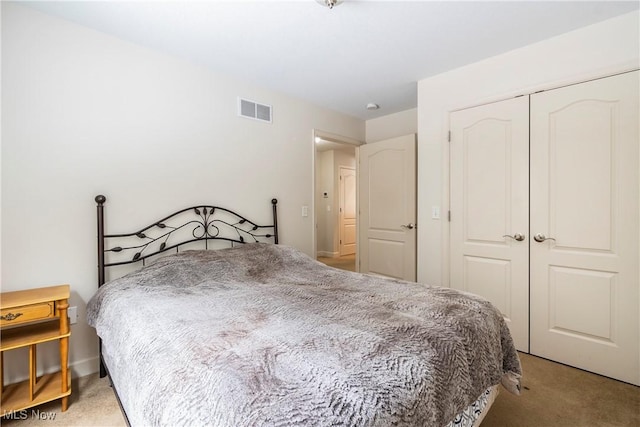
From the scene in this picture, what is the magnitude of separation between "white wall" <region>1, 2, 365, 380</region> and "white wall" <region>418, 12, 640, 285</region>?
1.80 metres

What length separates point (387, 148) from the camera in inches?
149

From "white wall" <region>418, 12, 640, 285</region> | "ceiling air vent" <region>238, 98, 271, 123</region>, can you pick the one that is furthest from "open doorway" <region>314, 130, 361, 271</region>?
"white wall" <region>418, 12, 640, 285</region>

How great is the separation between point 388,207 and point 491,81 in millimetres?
1700

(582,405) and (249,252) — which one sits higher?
(249,252)

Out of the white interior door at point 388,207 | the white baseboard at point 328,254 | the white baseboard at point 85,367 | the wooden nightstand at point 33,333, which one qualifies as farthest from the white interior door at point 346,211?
the wooden nightstand at point 33,333

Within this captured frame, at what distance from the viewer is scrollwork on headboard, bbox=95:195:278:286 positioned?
2.21m

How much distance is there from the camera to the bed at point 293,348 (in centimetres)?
83

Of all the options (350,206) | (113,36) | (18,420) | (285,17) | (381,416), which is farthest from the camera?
(350,206)

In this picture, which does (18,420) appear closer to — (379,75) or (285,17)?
(285,17)

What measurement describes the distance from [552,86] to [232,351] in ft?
9.23

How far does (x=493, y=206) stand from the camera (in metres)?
2.65

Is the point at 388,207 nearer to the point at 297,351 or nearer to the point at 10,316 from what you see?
the point at 297,351

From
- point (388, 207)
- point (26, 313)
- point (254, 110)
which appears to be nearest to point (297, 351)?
point (26, 313)

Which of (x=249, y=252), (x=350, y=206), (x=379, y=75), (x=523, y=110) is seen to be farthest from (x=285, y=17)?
(x=350, y=206)
